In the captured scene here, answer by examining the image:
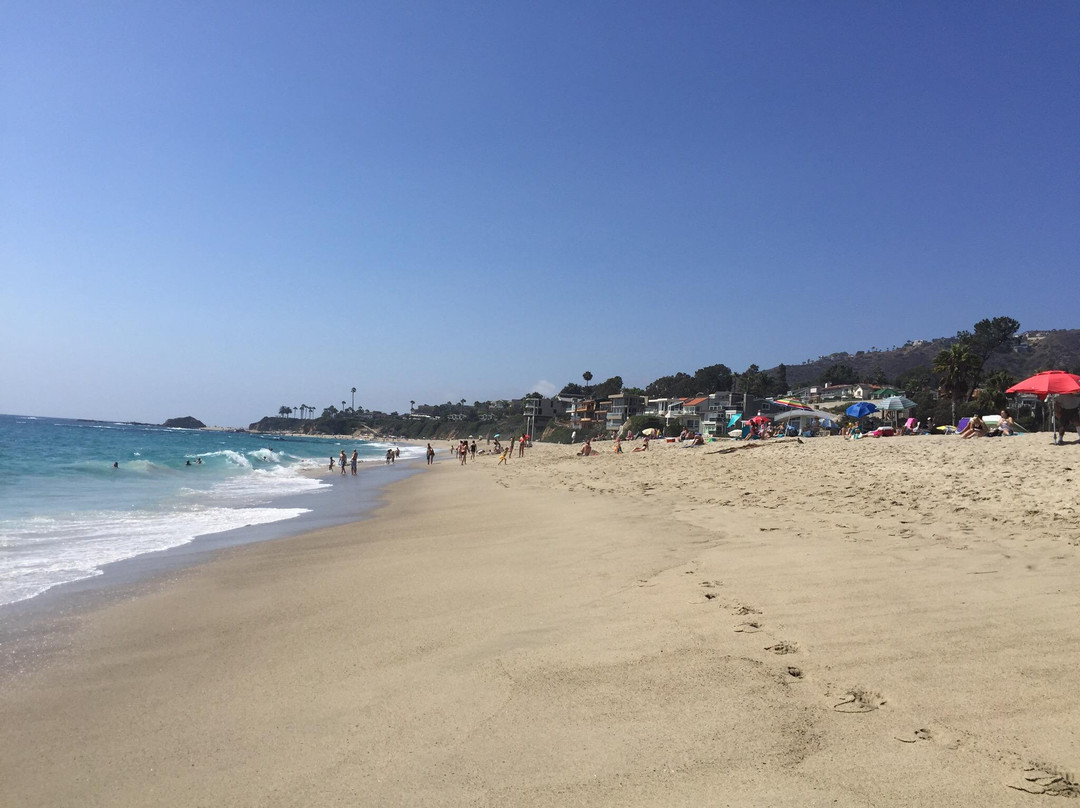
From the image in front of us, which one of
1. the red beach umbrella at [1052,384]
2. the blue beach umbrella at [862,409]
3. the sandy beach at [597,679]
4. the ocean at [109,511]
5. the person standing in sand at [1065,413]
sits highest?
the red beach umbrella at [1052,384]

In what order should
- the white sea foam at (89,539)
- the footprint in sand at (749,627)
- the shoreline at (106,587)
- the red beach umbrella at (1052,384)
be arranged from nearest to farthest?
the footprint in sand at (749,627)
the shoreline at (106,587)
the white sea foam at (89,539)
the red beach umbrella at (1052,384)

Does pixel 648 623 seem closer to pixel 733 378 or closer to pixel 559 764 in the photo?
pixel 559 764

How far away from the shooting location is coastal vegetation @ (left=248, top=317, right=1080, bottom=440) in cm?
5378

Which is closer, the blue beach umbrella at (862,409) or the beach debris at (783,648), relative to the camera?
the beach debris at (783,648)

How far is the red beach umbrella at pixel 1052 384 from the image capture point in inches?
562

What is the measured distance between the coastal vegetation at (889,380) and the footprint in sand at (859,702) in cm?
4511

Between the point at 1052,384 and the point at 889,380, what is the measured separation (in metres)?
133

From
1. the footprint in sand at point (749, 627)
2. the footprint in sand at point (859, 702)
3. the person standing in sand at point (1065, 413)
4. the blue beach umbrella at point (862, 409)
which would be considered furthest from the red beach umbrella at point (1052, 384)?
the footprint in sand at point (859, 702)

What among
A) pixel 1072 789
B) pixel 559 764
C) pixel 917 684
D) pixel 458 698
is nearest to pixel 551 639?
pixel 458 698

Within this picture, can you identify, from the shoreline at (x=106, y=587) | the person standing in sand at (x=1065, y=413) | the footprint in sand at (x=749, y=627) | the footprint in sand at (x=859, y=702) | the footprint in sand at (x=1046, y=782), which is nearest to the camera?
the footprint in sand at (x=1046, y=782)

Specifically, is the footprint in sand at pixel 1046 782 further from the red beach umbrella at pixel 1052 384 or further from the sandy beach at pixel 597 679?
the red beach umbrella at pixel 1052 384

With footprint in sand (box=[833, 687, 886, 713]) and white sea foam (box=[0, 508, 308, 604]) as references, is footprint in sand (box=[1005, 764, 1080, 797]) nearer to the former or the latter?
footprint in sand (box=[833, 687, 886, 713])

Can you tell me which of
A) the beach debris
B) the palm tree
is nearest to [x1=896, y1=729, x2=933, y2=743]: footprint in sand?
the beach debris

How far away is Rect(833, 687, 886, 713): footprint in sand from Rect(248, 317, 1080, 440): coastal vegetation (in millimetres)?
45111
